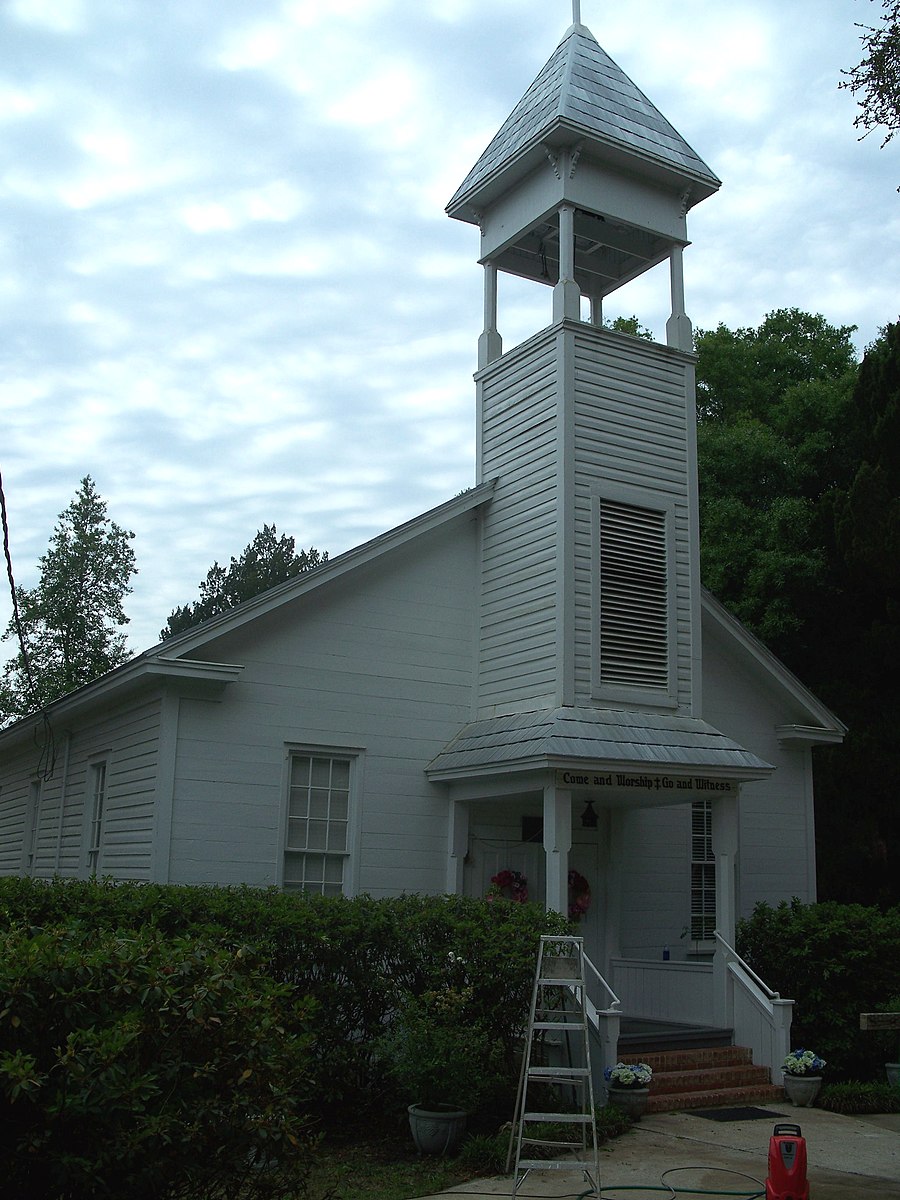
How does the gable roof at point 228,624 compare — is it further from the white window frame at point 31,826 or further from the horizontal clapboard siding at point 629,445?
the white window frame at point 31,826

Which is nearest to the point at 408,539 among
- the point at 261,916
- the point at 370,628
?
the point at 370,628

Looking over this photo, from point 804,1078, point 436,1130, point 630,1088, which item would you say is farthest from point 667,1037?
point 436,1130

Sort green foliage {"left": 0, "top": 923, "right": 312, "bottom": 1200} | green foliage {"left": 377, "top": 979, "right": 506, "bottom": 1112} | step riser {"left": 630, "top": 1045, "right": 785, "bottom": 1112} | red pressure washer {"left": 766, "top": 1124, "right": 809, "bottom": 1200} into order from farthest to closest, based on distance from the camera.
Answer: step riser {"left": 630, "top": 1045, "right": 785, "bottom": 1112} < green foliage {"left": 377, "top": 979, "right": 506, "bottom": 1112} < red pressure washer {"left": 766, "top": 1124, "right": 809, "bottom": 1200} < green foliage {"left": 0, "top": 923, "right": 312, "bottom": 1200}

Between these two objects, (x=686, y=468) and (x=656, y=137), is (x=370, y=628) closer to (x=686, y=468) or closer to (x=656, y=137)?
(x=686, y=468)

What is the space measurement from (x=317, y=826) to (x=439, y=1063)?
14.1 feet

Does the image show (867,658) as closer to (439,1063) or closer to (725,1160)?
(725,1160)

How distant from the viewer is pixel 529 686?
13258mm

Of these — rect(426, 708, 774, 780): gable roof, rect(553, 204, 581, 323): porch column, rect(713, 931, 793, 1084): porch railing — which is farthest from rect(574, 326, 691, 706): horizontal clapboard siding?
rect(713, 931, 793, 1084): porch railing

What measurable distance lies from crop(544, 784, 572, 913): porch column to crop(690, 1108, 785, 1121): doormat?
7.22 ft

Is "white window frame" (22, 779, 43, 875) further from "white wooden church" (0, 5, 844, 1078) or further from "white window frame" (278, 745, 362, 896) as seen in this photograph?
"white window frame" (278, 745, 362, 896)

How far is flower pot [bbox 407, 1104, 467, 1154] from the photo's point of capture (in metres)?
9.01

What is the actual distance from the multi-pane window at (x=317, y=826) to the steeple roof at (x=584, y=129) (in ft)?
24.7

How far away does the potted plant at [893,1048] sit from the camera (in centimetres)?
1187

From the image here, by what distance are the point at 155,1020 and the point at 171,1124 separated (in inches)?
16.5
